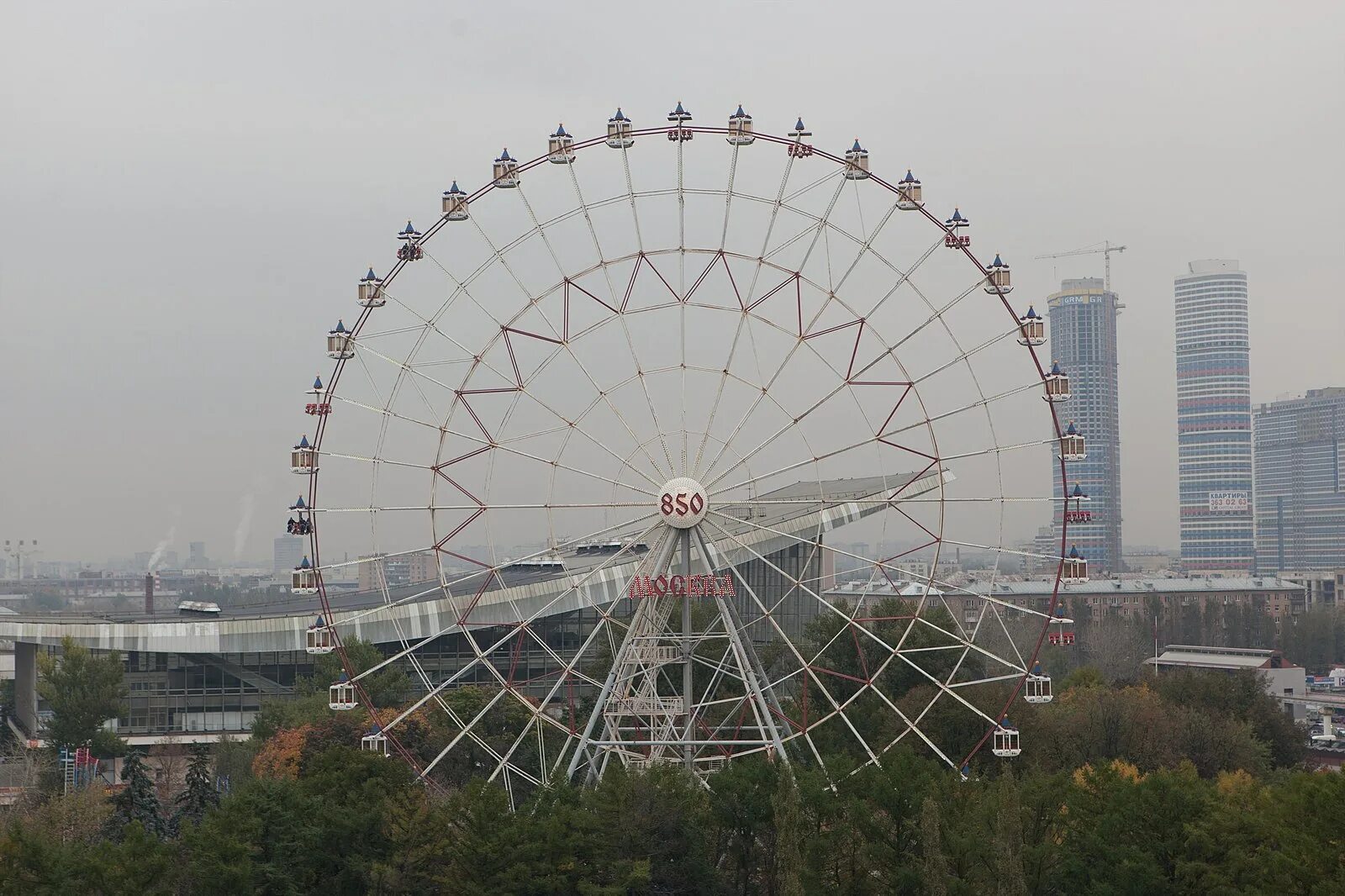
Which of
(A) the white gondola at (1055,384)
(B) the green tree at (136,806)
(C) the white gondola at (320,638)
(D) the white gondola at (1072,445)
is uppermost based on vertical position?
(A) the white gondola at (1055,384)

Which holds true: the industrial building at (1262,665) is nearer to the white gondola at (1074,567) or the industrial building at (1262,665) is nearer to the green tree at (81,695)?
the green tree at (81,695)

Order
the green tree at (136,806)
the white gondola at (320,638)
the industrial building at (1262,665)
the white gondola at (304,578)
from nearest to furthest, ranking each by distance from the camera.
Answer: the white gondola at (304,578)
the white gondola at (320,638)
the green tree at (136,806)
the industrial building at (1262,665)

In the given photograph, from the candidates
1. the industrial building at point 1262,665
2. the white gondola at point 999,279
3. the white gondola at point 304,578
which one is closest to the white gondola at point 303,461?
the white gondola at point 304,578

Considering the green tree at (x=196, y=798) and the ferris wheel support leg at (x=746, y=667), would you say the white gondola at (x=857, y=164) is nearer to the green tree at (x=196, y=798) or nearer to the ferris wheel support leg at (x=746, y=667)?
the ferris wheel support leg at (x=746, y=667)

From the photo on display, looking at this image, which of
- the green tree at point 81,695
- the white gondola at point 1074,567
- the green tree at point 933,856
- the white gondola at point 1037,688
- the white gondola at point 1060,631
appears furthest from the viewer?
the green tree at point 81,695

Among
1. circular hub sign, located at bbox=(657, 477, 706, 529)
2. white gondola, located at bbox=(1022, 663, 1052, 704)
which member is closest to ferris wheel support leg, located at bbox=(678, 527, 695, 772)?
circular hub sign, located at bbox=(657, 477, 706, 529)

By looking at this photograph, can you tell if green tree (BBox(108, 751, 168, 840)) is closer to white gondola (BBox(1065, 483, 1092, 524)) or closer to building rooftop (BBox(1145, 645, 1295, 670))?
white gondola (BBox(1065, 483, 1092, 524))

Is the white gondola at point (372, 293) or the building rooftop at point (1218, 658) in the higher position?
the white gondola at point (372, 293)

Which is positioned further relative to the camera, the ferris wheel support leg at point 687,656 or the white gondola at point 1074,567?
the ferris wheel support leg at point 687,656

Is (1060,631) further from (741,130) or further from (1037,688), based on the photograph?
(741,130)
